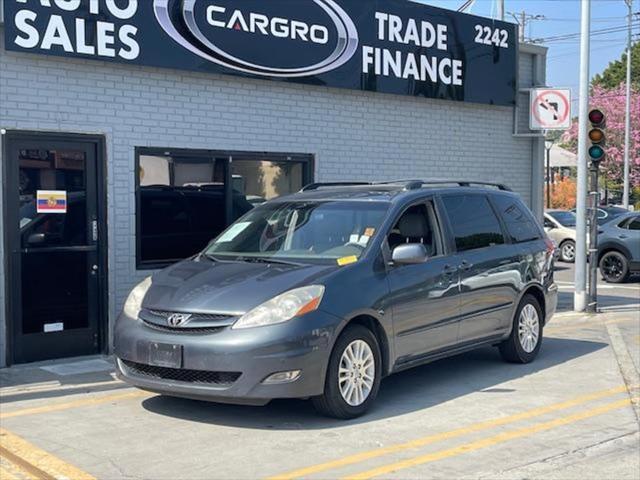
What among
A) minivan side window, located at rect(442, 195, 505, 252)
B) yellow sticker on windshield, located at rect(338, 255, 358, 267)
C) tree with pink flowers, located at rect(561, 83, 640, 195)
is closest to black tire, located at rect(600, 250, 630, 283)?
minivan side window, located at rect(442, 195, 505, 252)

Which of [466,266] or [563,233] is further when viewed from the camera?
[563,233]

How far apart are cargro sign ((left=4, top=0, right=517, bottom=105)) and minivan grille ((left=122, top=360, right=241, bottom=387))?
12.7ft

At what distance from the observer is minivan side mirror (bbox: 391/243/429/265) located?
689 centimetres

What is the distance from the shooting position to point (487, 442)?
605 centimetres

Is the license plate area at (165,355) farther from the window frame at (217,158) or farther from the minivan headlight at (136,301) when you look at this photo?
the window frame at (217,158)

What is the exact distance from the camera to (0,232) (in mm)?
8344

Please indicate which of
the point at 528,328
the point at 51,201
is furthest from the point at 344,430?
the point at 51,201

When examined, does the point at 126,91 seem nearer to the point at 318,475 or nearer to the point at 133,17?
the point at 133,17

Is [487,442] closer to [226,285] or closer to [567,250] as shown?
[226,285]

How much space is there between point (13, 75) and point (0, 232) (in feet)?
5.32

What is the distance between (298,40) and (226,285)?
5.23m

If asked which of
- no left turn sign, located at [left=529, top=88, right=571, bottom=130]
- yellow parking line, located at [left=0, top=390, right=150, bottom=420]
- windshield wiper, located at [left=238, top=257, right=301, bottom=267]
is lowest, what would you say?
yellow parking line, located at [left=0, top=390, right=150, bottom=420]

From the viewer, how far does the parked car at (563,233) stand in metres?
23.2

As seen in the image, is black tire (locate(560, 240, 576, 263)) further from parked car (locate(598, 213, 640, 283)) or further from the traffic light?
the traffic light
